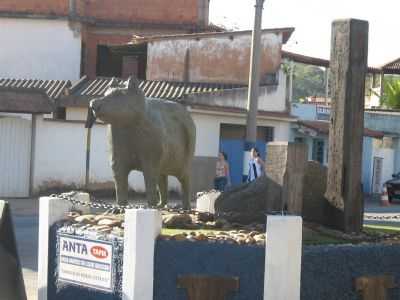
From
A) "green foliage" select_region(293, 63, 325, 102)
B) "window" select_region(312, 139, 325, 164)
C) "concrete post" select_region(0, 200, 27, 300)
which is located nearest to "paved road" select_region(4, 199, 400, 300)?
"concrete post" select_region(0, 200, 27, 300)

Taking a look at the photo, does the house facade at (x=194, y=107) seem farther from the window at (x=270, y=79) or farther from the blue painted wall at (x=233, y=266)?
the blue painted wall at (x=233, y=266)

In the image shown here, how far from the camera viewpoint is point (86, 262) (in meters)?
8.53

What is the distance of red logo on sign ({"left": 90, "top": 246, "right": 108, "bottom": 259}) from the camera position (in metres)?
8.35

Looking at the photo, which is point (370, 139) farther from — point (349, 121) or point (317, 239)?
point (317, 239)

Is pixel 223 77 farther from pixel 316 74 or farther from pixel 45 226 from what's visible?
pixel 316 74

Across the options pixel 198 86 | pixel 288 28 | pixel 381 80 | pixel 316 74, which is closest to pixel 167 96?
pixel 198 86

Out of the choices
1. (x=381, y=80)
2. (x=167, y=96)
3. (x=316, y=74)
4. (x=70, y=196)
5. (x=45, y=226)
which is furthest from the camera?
(x=316, y=74)

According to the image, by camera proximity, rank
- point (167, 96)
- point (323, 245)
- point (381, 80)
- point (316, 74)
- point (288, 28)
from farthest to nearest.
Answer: point (316, 74) → point (381, 80) → point (288, 28) → point (167, 96) → point (323, 245)

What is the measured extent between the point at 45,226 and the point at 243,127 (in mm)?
19358

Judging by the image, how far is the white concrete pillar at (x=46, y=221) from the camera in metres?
9.00

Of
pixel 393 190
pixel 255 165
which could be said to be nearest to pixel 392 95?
pixel 393 190

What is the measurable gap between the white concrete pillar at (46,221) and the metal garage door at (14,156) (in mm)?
14505

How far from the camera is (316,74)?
93.9 m

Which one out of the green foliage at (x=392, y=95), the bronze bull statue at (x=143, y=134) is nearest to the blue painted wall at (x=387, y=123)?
the green foliage at (x=392, y=95)
